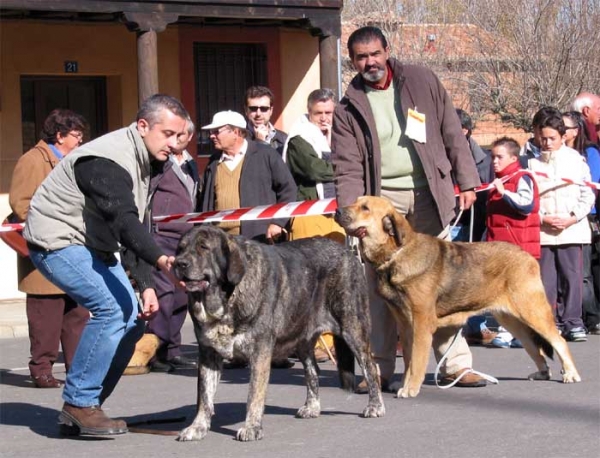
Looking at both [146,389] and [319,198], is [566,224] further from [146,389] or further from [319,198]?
[146,389]

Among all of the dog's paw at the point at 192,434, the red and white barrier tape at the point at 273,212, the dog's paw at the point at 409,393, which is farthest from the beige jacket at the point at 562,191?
the dog's paw at the point at 192,434

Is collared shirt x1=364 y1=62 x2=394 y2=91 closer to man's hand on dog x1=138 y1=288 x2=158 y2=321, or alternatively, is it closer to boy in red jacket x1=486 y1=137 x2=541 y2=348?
boy in red jacket x1=486 y1=137 x2=541 y2=348

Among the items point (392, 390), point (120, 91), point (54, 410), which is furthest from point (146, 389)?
point (120, 91)

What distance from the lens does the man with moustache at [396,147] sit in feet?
27.5

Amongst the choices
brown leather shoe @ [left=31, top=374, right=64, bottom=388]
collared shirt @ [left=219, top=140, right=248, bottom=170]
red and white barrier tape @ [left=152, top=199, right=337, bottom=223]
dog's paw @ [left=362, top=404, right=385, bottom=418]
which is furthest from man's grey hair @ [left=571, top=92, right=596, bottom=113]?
brown leather shoe @ [left=31, top=374, right=64, bottom=388]

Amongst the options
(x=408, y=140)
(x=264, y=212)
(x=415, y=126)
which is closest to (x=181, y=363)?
(x=264, y=212)

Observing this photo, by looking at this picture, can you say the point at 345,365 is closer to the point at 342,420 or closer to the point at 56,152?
Answer: the point at 342,420

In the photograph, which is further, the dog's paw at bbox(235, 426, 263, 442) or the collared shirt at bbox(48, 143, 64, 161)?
the collared shirt at bbox(48, 143, 64, 161)

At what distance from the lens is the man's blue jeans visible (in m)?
6.85

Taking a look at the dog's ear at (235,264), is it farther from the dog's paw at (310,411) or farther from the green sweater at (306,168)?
the green sweater at (306,168)

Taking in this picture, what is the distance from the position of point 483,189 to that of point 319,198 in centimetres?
154

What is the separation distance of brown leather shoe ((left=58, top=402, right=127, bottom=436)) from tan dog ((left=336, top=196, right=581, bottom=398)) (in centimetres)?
214

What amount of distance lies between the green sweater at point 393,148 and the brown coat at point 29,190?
2749mm

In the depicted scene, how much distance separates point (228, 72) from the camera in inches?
704
